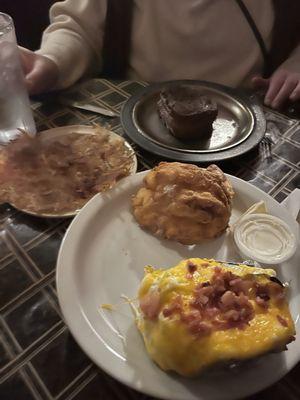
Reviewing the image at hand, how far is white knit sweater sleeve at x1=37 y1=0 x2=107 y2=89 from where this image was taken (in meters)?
1.55

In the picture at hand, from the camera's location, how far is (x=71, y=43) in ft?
5.24

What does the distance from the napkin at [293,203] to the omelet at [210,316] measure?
365 millimetres

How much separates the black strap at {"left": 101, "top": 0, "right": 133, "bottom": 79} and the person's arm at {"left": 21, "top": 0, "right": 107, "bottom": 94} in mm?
55

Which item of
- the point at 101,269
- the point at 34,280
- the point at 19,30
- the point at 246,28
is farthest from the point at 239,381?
the point at 19,30

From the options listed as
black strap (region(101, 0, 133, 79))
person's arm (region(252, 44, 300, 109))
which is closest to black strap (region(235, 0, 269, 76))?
person's arm (region(252, 44, 300, 109))

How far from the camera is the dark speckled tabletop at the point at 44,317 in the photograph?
0.69 meters

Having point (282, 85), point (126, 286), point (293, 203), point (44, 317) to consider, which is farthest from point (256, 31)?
point (44, 317)

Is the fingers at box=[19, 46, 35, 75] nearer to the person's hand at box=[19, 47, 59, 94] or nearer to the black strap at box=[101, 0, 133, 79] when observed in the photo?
the person's hand at box=[19, 47, 59, 94]

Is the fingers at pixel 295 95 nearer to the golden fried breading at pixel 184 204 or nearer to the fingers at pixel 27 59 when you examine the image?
the golden fried breading at pixel 184 204

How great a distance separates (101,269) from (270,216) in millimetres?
437

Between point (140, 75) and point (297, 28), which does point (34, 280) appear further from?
point (297, 28)

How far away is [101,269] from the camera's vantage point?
0.86 metres

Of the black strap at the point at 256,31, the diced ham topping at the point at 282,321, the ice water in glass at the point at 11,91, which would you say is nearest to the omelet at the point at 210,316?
the diced ham topping at the point at 282,321

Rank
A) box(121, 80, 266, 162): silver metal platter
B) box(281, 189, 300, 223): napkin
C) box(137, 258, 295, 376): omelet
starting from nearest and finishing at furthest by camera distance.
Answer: box(137, 258, 295, 376): omelet, box(281, 189, 300, 223): napkin, box(121, 80, 266, 162): silver metal platter
